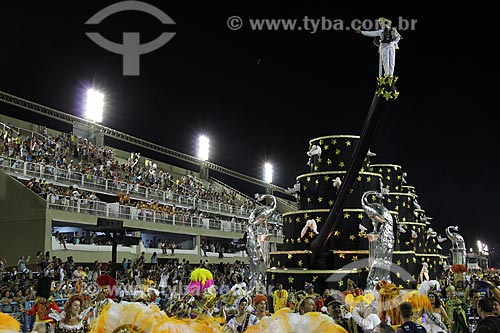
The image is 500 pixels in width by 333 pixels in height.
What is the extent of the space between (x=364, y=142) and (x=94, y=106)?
25.0 m

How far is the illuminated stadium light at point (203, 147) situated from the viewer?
156ft

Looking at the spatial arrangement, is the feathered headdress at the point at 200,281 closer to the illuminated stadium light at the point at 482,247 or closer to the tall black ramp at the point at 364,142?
the tall black ramp at the point at 364,142

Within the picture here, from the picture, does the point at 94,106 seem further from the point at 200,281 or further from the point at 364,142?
the point at 200,281

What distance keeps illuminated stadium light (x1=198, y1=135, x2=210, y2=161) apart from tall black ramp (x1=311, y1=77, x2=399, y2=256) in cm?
3091

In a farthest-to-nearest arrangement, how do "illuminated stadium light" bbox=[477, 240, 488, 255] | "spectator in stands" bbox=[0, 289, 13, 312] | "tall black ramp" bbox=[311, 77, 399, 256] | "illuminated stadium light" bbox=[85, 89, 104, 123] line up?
"illuminated stadium light" bbox=[477, 240, 488, 255], "illuminated stadium light" bbox=[85, 89, 104, 123], "spectator in stands" bbox=[0, 289, 13, 312], "tall black ramp" bbox=[311, 77, 399, 256]

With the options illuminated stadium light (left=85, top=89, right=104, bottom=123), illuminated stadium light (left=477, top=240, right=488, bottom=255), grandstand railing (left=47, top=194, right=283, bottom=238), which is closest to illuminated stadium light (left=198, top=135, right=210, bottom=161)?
grandstand railing (left=47, top=194, right=283, bottom=238)

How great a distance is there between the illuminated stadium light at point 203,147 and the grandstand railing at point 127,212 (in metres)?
12.4

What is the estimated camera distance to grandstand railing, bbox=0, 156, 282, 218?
23203 mm

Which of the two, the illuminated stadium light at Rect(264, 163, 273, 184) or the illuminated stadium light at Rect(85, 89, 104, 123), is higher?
the illuminated stadium light at Rect(85, 89, 104, 123)

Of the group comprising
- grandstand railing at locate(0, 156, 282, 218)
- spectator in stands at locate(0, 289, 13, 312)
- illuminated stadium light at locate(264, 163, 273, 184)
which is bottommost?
spectator in stands at locate(0, 289, 13, 312)

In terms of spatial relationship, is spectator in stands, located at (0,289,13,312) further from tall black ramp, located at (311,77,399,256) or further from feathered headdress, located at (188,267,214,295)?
tall black ramp, located at (311,77,399,256)

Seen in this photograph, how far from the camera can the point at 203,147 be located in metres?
47.6

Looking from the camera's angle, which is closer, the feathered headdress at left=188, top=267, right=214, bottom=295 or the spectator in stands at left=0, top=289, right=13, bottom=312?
the feathered headdress at left=188, top=267, right=214, bottom=295

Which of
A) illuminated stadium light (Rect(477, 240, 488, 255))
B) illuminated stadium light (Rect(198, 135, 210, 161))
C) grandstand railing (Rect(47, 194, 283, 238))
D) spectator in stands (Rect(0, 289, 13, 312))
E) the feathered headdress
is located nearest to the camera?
the feathered headdress
